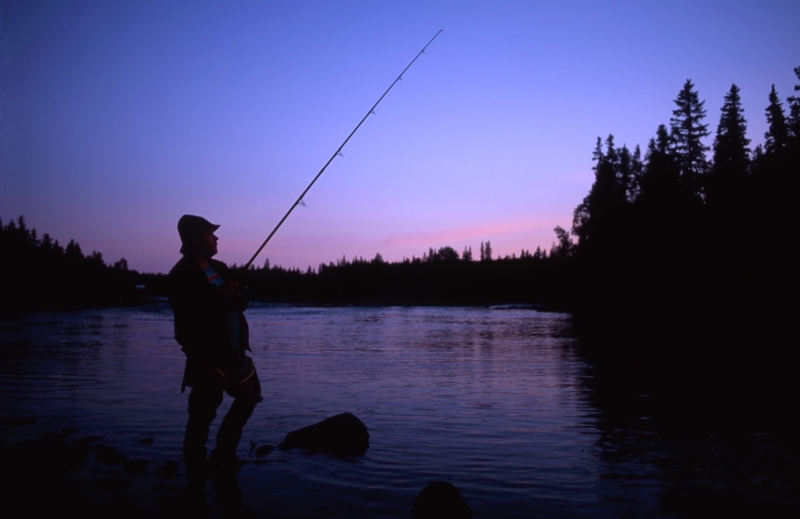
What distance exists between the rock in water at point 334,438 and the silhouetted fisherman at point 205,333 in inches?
84.8

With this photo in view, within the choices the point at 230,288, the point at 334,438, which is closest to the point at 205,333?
the point at 230,288

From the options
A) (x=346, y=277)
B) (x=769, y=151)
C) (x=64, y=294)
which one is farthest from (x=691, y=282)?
(x=346, y=277)

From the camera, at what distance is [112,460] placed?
6.45 metres

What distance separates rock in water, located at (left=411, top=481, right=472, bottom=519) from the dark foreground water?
260 mm

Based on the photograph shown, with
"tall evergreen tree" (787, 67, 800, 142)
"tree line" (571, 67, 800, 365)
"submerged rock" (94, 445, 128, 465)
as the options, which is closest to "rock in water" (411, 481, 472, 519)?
"submerged rock" (94, 445, 128, 465)

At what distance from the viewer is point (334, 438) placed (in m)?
7.34

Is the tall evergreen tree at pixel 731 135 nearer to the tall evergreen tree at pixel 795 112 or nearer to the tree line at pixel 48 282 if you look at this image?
the tall evergreen tree at pixel 795 112

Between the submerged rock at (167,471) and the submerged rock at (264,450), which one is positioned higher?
the submerged rock at (167,471)

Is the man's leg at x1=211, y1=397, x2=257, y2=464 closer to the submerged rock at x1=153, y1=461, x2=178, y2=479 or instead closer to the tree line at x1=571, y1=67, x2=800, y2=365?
the submerged rock at x1=153, y1=461, x2=178, y2=479

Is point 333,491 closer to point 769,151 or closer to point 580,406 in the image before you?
point 580,406

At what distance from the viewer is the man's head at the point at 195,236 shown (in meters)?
5.16

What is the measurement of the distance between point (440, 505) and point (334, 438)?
282 centimetres

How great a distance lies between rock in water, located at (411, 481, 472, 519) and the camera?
4719 mm

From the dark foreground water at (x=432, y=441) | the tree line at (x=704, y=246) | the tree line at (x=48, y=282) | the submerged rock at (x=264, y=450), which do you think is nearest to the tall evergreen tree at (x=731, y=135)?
the tree line at (x=704, y=246)
